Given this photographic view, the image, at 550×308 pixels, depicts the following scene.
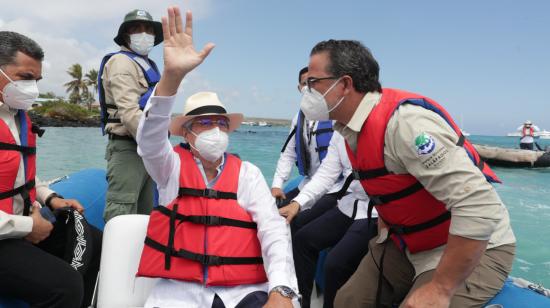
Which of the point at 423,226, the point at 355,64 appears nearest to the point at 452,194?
the point at 423,226

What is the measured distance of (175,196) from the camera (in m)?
2.00

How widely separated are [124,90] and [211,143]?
1386 millimetres

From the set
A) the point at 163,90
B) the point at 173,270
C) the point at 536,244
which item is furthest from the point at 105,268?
the point at 536,244

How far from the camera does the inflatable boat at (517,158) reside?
730 inches

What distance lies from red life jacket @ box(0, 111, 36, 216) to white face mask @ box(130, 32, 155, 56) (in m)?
1.32

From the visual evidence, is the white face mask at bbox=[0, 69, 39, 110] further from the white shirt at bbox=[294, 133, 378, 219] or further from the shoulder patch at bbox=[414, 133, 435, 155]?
the shoulder patch at bbox=[414, 133, 435, 155]

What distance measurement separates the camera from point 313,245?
9.57 ft

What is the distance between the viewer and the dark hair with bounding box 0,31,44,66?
2020 mm

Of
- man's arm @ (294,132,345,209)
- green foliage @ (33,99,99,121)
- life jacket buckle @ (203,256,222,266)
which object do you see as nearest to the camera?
life jacket buckle @ (203,256,222,266)

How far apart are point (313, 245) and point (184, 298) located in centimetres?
128

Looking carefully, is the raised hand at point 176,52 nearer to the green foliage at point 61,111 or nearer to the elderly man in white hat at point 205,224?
the elderly man in white hat at point 205,224

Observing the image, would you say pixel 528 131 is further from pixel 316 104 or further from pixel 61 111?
pixel 61 111

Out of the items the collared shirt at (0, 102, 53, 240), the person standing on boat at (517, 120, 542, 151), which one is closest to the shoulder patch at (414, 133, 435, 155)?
the collared shirt at (0, 102, 53, 240)

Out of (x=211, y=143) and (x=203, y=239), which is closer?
(x=203, y=239)
